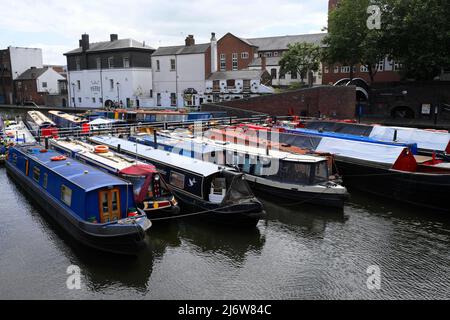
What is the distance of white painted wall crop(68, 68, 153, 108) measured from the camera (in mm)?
59781

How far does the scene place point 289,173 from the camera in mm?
18188

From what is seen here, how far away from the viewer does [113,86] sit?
62.3 meters

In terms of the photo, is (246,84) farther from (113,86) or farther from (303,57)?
(113,86)

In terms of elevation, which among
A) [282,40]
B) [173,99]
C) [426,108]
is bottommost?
[426,108]

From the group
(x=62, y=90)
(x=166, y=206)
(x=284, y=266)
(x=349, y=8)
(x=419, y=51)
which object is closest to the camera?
(x=284, y=266)

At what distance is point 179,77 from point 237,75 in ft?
32.4

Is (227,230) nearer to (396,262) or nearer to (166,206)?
(166,206)

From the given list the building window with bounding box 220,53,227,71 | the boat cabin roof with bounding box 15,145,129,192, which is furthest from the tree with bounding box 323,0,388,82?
the boat cabin roof with bounding box 15,145,129,192

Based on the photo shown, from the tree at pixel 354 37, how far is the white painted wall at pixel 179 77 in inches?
711

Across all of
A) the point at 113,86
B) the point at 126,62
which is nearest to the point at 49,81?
the point at 113,86

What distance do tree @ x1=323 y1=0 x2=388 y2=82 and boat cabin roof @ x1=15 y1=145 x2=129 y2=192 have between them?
1234 inches

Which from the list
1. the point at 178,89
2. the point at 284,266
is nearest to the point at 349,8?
the point at 178,89

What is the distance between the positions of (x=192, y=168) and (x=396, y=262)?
798 centimetres

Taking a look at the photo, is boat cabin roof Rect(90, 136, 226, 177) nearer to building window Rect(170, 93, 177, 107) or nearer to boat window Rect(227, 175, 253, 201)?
boat window Rect(227, 175, 253, 201)
